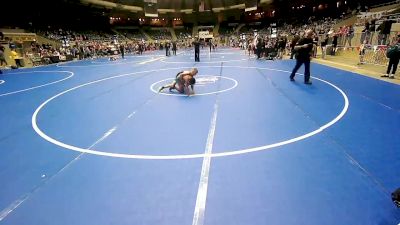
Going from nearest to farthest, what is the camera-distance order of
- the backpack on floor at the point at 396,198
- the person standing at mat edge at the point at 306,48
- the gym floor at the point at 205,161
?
the backpack on floor at the point at 396,198 < the gym floor at the point at 205,161 < the person standing at mat edge at the point at 306,48

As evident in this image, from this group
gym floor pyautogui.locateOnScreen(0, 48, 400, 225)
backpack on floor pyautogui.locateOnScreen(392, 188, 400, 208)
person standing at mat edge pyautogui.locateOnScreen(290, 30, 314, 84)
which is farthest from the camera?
person standing at mat edge pyautogui.locateOnScreen(290, 30, 314, 84)

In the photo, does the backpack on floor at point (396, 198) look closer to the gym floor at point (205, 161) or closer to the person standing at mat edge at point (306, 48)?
the gym floor at point (205, 161)

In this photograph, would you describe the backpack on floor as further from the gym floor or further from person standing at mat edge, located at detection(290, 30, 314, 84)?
person standing at mat edge, located at detection(290, 30, 314, 84)

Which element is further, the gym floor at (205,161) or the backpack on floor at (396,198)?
the gym floor at (205,161)

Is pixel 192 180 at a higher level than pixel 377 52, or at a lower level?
lower

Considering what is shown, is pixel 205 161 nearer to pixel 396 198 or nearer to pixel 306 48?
pixel 396 198

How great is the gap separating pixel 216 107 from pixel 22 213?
5145mm

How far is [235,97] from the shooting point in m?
8.55

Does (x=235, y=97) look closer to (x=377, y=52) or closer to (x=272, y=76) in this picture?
(x=272, y=76)

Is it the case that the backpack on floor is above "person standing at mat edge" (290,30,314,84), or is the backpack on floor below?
below

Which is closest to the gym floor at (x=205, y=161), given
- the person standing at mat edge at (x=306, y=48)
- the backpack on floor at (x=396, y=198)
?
the backpack on floor at (x=396, y=198)

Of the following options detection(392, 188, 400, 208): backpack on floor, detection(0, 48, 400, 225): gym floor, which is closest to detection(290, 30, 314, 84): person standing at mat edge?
detection(0, 48, 400, 225): gym floor

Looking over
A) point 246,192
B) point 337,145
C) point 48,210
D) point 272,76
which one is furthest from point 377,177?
point 272,76

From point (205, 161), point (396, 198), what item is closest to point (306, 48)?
point (205, 161)
